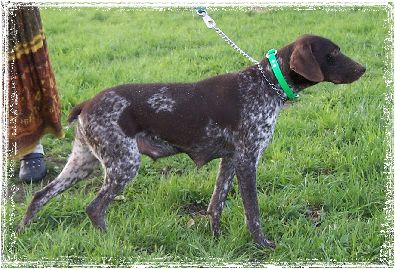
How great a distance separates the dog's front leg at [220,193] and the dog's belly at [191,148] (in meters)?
0.13

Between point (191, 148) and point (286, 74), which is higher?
point (286, 74)

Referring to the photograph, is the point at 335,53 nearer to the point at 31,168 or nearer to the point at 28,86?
the point at 28,86

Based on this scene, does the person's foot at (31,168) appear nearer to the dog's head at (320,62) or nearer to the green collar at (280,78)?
the green collar at (280,78)

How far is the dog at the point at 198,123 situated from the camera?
4129 mm

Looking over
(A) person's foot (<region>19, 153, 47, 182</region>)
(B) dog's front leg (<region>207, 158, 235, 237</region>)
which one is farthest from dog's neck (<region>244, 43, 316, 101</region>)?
(A) person's foot (<region>19, 153, 47, 182</region>)

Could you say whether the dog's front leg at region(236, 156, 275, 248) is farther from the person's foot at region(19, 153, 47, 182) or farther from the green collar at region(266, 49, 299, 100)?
the person's foot at region(19, 153, 47, 182)

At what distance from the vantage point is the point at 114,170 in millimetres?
4137

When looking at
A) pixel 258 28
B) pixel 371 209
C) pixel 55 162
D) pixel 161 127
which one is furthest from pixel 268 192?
pixel 258 28

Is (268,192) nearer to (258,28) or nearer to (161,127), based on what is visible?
(161,127)

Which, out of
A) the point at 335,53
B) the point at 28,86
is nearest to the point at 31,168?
the point at 28,86

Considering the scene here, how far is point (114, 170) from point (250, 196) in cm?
106

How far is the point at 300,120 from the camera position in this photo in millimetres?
6062

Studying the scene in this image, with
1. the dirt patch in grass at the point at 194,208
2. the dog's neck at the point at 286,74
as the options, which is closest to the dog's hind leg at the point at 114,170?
the dirt patch in grass at the point at 194,208

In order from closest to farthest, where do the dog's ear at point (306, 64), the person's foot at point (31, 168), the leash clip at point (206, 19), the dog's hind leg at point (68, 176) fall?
the dog's ear at point (306, 64)
the dog's hind leg at point (68, 176)
the leash clip at point (206, 19)
the person's foot at point (31, 168)
